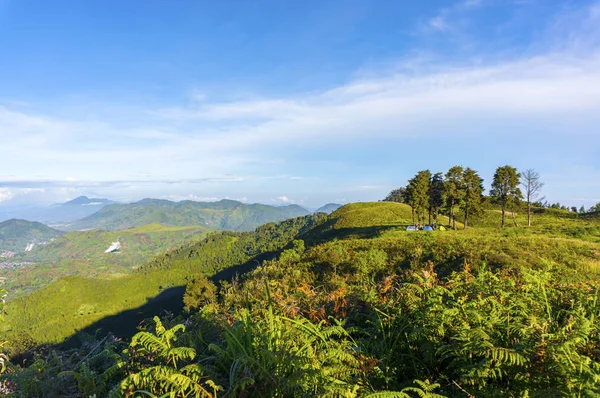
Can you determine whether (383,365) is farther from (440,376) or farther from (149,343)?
(149,343)

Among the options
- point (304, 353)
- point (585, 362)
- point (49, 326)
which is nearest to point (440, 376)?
point (585, 362)

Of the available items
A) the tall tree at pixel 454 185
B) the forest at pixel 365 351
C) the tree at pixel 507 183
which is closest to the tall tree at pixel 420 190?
the tall tree at pixel 454 185

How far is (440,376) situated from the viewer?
118 inches

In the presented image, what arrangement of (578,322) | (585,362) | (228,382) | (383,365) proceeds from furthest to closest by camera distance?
(383,365) < (578,322) < (228,382) < (585,362)

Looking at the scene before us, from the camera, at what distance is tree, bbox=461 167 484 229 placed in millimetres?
41500

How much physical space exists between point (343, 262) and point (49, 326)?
156232 mm

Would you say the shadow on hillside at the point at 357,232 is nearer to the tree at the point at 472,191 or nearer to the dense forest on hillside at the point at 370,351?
the tree at the point at 472,191

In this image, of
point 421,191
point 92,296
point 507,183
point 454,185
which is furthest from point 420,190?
point 92,296

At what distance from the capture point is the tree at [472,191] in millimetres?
41500

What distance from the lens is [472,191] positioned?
41594 millimetres

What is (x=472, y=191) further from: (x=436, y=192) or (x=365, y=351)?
(x=365, y=351)

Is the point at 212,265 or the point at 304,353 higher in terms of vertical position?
the point at 304,353

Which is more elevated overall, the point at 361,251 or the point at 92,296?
the point at 361,251

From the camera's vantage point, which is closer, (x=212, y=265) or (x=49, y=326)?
(x=49, y=326)
